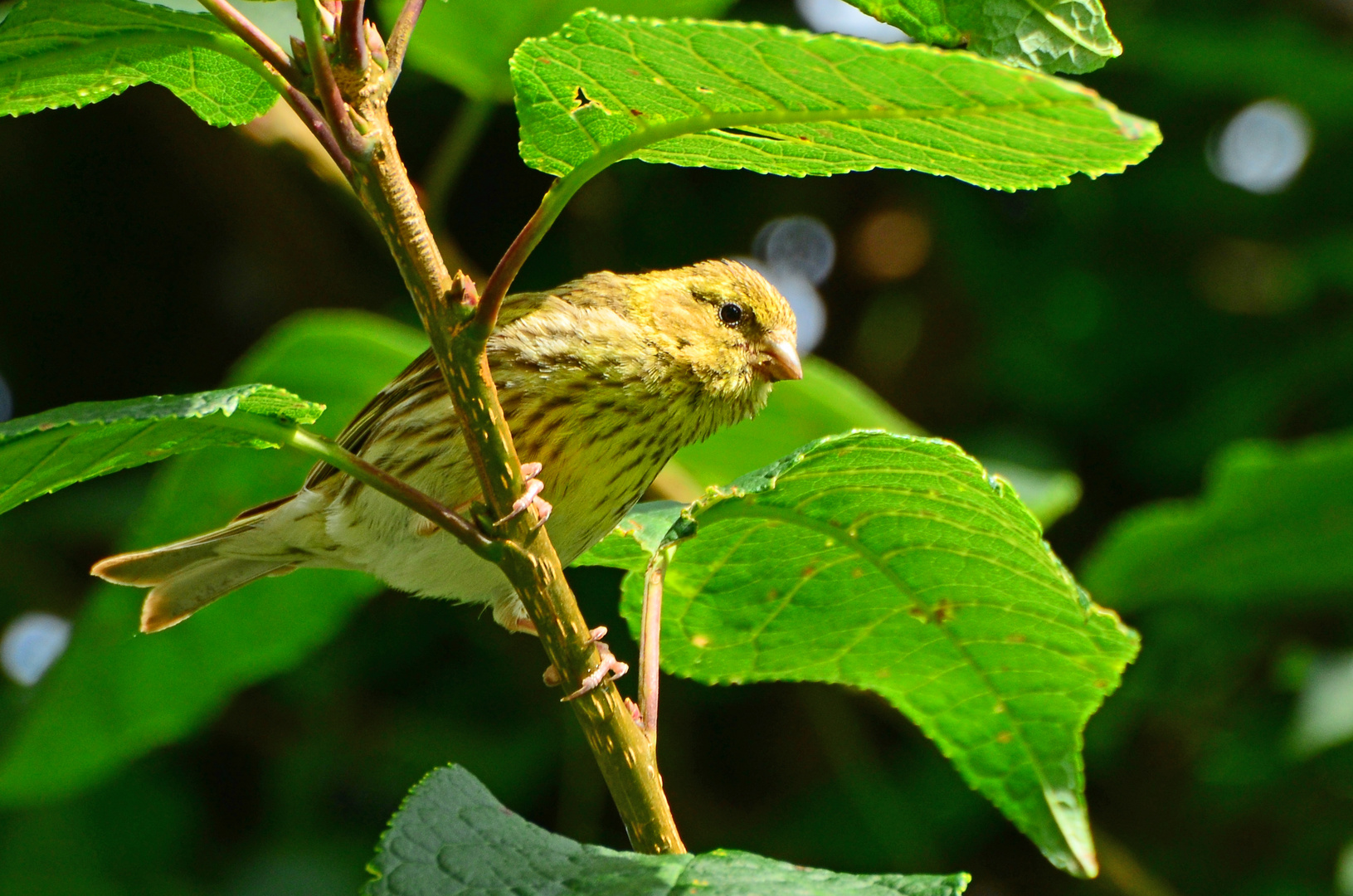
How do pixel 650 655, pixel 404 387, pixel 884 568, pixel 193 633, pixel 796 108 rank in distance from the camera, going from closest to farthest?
pixel 796 108
pixel 650 655
pixel 884 568
pixel 404 387
pixel 193 633

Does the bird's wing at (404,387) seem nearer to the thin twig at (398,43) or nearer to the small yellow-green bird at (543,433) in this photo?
the small yellow-green bird at (543,433)

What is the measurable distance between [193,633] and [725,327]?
1.47m

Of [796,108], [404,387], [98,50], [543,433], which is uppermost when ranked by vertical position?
[98,50]

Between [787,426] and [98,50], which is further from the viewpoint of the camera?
[787,426]

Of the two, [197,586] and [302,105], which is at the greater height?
[302,105]

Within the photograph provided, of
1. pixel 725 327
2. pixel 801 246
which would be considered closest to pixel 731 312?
pixel 725 327

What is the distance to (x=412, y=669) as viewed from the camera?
457 centimetres

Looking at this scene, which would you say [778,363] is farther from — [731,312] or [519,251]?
[519,251]

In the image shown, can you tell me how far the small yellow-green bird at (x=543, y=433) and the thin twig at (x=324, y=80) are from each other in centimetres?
118

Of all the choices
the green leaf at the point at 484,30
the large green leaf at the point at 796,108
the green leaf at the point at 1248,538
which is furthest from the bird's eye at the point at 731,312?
the large green leaf at the point at 796,108

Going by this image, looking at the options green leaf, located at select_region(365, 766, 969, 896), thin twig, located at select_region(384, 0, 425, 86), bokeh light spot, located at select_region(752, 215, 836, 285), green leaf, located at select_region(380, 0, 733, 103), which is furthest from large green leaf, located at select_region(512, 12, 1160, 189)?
bokeh light spot, located at select_region(752, 215, 836, 285)

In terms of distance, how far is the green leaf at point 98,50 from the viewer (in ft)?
4.33

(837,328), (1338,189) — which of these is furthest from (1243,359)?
(837,328)

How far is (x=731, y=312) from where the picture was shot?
291 centimetres
